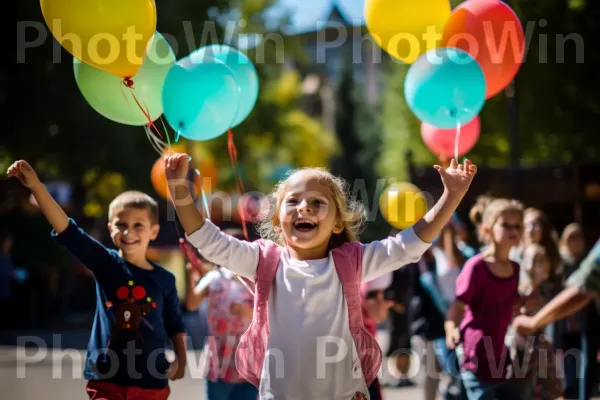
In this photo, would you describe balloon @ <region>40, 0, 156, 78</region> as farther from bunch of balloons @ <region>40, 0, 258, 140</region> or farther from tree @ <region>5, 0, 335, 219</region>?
tree @ <region>5, 0, 335, 219</region>

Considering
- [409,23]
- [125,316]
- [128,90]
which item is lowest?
[125,316]

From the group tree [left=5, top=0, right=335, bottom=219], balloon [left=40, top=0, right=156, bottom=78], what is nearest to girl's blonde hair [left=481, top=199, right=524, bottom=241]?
balloon [left=40, top=0, right=156, bottom=78]

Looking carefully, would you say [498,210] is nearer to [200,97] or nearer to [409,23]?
[409,23]

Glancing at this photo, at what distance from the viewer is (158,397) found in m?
4.41

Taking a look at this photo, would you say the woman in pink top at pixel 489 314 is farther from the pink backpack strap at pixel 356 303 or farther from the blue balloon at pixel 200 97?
the blue balloon at pixel 200 97

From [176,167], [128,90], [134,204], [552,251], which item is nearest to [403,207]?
[552,251]

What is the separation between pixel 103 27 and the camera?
4680 mm

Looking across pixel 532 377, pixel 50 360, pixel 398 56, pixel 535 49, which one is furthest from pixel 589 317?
pixel 535 49

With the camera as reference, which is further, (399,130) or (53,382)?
(399,130)

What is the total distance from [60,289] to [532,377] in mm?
16841

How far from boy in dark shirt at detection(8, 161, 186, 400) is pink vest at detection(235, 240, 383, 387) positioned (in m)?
1.03

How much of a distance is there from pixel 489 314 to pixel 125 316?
2237 millimetres

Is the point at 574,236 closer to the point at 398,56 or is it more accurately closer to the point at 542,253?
the point at 542,253

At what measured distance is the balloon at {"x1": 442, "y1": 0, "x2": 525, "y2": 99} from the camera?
577 cm
